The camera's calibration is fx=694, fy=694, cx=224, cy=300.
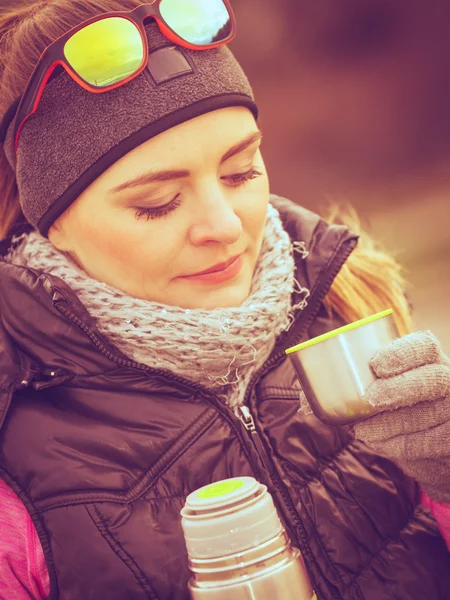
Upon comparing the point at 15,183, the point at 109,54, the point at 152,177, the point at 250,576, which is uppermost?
the point at 109,54

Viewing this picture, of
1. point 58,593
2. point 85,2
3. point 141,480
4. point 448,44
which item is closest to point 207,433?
point 141,480

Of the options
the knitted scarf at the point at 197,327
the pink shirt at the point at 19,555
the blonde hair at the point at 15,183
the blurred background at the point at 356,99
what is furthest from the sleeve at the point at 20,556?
the blurred background at the point at 356,99

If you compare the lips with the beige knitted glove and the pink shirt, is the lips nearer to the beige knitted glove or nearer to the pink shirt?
the beige knitted glove

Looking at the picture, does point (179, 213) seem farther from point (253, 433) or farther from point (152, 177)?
point (253, 433)

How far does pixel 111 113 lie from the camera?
1236 millimetres

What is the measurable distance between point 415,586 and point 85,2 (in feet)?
4.09

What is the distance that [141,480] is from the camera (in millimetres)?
1234

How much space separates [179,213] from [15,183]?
0.47 meters

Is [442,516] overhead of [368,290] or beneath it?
beneath

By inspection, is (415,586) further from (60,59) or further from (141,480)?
(60,59)

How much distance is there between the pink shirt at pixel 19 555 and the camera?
116cm

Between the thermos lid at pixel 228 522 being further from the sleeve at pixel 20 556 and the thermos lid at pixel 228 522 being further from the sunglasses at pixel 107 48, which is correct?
the sunglasses at pixel 107 48

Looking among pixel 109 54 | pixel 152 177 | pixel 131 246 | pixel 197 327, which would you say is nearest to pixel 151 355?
pixel 197 327

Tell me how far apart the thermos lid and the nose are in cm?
48
